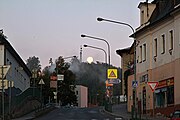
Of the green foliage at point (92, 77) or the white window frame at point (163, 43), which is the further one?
the green foliage at point (92, 77)

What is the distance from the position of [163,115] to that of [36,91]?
59.0ft

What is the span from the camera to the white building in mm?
134375

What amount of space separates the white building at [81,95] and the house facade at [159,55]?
273ft

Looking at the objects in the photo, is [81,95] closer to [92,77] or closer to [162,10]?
[92,77]

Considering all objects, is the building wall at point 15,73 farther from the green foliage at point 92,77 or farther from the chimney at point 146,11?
the green foliage at point 92,77

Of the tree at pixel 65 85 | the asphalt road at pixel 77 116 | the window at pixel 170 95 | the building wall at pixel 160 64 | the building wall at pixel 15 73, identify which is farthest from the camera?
the tree at pixel 65 85

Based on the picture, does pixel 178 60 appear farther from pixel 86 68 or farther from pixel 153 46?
pixel 86 68

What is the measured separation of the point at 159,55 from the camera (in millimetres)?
43219

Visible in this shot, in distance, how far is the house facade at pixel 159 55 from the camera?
127 feet

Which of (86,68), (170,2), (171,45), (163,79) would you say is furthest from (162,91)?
(86,68)

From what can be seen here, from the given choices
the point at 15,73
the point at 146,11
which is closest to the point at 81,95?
the point at 15,73

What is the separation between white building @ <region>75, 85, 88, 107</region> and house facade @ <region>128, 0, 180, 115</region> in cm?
8324

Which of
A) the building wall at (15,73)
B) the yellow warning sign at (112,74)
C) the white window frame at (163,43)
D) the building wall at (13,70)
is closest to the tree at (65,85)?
the building wall at (13,70)

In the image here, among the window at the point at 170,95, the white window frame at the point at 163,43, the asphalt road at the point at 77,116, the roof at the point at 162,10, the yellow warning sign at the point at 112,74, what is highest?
the roof at the point at 162,10
